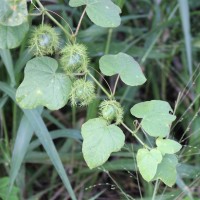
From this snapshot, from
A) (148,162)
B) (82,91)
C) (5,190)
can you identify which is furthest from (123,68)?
(5,190)

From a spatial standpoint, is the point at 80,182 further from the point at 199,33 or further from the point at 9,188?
the point at 199,33

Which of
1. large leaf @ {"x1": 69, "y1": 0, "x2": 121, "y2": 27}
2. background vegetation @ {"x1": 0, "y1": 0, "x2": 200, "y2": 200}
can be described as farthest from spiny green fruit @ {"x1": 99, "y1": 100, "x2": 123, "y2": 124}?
background vegetation @ {"x1": 0, "y1": 0, "x2": 200, "y2": 200}

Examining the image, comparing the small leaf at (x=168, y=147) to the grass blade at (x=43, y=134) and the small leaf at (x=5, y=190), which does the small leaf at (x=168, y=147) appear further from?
the small leaf at (x=5, y=190)

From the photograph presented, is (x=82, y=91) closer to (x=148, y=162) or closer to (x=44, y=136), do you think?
(x=148, y=162)

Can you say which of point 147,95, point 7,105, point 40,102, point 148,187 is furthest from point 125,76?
point 147,95

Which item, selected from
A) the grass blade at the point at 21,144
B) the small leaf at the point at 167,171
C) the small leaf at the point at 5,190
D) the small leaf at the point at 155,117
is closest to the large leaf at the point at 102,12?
the small leaf at the point at 155,117
